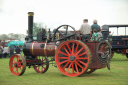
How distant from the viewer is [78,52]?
27.6 ft

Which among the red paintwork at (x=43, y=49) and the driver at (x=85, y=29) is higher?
the driver at (x=85, y=29)

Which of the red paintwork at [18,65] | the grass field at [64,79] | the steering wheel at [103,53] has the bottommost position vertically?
the grass field at [64,79]

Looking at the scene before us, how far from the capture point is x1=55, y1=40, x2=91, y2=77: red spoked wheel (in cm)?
826

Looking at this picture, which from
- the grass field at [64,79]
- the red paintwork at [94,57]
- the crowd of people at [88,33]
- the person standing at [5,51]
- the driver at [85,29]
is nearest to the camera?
the grass field at [64,79]

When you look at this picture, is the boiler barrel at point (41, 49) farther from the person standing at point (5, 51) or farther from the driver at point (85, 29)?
the person standing at point (5, 51)

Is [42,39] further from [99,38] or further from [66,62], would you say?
[99,38]

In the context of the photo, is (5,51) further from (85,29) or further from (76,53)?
(76,53)

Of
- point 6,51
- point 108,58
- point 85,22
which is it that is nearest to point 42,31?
point 85,22

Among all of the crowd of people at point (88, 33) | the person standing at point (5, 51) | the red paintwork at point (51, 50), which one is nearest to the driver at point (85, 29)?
the crowd of people at point (88, 33)

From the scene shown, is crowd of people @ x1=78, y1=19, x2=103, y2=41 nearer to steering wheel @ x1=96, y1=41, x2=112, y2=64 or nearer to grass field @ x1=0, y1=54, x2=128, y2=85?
steering wheel @ x1=96, y1=41, x2=112, y2=64

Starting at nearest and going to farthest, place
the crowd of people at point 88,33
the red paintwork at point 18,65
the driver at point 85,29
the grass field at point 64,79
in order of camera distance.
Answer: the grass field at point 64,79, the crowd of people at point 88,33, the driver at point 85,29, the red paintwork at point 18,65

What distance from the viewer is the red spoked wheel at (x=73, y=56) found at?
27.1 ft

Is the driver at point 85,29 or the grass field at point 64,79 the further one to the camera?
the driver at point 85,29

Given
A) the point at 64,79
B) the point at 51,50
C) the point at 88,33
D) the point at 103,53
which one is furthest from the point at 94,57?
the point at 51,50
